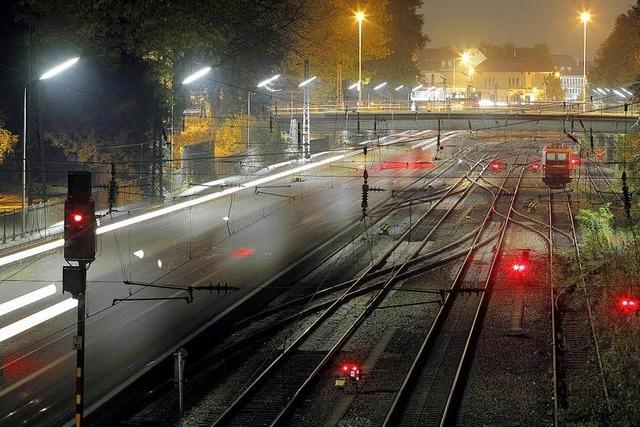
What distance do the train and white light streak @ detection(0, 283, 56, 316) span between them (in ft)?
112

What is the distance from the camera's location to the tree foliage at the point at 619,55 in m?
95.8

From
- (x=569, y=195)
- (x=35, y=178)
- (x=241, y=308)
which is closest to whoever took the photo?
(x=241, y=308)

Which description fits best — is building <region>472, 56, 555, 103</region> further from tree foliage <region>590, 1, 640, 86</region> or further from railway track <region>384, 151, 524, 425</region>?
railway track <region>384, 151, 524, 425</region>

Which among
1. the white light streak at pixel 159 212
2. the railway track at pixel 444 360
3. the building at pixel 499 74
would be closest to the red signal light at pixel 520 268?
the railway track at pixel 444 360

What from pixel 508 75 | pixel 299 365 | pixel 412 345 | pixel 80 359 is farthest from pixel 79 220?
pixel 508 75

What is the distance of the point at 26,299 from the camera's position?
91.5 ft

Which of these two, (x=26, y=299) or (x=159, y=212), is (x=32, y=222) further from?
(x=26, y=299)

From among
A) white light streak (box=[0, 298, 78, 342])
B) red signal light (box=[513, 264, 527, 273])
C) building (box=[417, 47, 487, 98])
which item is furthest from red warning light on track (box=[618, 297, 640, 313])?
building (box=[417, 47, 487, 98])

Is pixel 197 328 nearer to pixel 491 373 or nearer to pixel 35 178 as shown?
pixel 491 373

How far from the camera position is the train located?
181 ft

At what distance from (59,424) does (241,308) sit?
9.79m

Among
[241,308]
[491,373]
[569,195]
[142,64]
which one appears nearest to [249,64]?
[142,64]

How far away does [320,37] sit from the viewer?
7675cm

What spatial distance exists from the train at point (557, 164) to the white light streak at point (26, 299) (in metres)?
34.2
